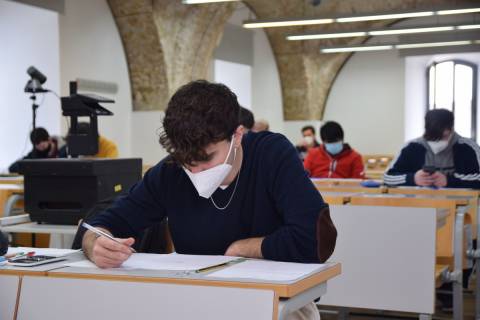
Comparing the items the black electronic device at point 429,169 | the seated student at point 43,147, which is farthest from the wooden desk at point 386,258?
the seated student at point 43,147

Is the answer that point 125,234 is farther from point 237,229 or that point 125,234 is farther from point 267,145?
point 267,145

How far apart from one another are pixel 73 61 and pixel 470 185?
587 centimetres

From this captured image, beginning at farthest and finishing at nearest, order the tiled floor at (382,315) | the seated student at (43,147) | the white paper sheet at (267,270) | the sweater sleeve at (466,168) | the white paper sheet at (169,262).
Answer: the seated student at (43,147) → the sweater sleeve at (466,168) → the tiled floor at (382,315) → the white paper sheet at (169,262) → the white paper sheet at (267,270)

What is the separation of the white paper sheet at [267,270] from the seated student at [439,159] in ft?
10.9

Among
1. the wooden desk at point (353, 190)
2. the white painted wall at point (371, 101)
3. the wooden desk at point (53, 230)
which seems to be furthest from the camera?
the white painted wall at point (371, 101)

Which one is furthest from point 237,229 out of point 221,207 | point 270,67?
point 270,67

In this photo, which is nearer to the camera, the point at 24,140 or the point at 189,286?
the point at 189,286

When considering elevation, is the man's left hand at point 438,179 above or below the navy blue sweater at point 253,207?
below

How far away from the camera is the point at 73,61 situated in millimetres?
9289

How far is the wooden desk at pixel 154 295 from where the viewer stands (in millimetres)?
1537

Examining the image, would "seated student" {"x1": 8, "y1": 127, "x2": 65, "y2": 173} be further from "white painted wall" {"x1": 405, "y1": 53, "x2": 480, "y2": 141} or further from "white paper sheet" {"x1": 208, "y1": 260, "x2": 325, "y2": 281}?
"white painted wall" {"x1": 405, "y1": 53, "x2": 480, "y2": 141}

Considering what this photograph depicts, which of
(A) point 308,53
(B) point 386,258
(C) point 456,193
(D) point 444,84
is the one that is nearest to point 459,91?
(D) point 444,84

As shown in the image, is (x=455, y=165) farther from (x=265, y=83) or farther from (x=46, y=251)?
(x=265, y=83)

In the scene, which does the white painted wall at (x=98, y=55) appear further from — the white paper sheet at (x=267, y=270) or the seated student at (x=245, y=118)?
the white paper sheet at (x=267, y=270)
